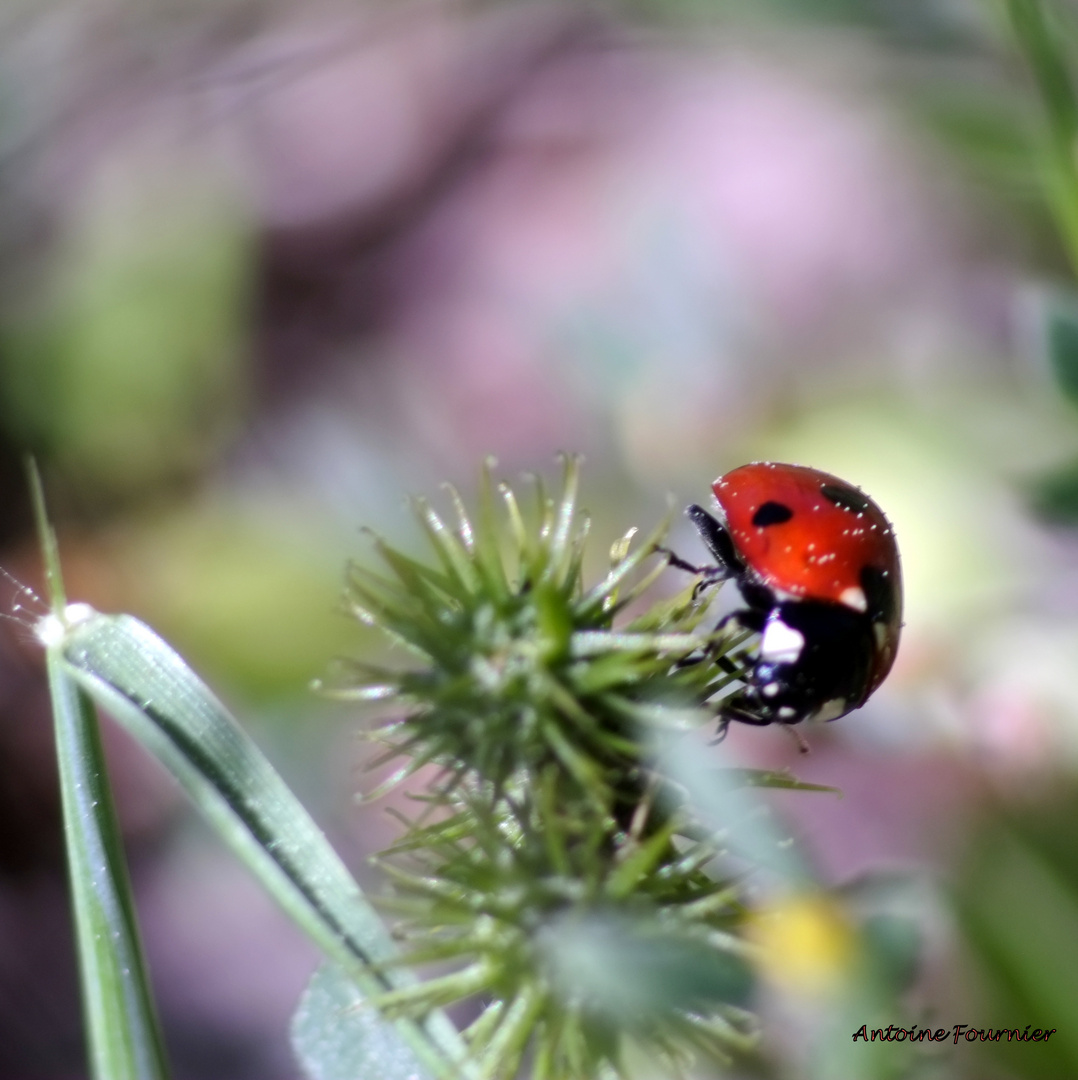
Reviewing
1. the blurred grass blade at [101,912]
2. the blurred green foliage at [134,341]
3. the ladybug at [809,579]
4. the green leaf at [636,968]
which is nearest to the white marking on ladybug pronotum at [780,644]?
the ladybug at [809,579]

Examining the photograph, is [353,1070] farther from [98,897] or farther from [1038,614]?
[1038,614]

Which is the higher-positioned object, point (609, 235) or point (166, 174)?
point (166, 174)

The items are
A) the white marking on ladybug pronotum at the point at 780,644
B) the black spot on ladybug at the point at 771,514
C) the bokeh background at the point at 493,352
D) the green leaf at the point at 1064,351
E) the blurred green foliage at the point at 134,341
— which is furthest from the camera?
the blurred green foliage at the point at 134,341

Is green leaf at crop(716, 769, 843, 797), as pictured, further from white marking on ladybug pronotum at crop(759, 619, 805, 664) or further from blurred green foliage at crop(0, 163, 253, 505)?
blurred green foliage at crop(0, 163, 253, 505)

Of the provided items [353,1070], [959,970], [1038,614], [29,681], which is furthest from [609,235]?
[353,1070]

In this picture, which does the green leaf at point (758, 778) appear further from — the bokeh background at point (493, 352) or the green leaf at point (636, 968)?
the bokeh background at point (493, 352)

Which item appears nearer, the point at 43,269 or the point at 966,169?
the point at 966,169

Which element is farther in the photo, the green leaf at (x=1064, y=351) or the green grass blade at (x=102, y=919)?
the green leaf at (x=1064, y=351)
